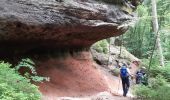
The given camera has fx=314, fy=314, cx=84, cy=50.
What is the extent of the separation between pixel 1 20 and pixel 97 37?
8.36 meters

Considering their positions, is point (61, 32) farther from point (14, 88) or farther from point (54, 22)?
point (14, 88)

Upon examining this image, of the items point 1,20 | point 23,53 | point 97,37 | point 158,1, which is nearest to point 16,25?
point 1,20

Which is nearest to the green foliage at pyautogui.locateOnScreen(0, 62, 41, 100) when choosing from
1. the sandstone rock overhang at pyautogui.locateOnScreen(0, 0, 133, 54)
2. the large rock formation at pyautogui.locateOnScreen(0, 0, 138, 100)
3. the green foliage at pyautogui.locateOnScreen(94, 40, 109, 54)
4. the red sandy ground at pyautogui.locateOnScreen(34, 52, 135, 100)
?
the sandstone rock overhang at pyautogui.locateOnScreen(0, 0, 133, 54)

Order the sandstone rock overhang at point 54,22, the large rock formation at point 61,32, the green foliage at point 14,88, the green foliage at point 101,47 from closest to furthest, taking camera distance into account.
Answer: the green foliage at point 14,88 < the sandstone rock overhang at point 54,22 < the large rock formation at point 61,32 < the green foliage at point 101,47

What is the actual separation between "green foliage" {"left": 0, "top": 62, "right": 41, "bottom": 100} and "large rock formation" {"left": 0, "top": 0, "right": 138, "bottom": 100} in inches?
134

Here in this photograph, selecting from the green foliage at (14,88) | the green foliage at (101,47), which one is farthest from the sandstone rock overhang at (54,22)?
the green foliage at (101,47)

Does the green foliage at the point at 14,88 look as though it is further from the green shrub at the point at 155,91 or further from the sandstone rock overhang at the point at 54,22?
the green shrub at the point at 155,91

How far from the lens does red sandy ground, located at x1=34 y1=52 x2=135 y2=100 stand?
59.0 feet

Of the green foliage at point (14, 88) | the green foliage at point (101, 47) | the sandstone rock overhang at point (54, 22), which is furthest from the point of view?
the green foliage at point (101, 47)

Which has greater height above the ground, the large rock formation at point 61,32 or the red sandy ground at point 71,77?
the large rock formation at point 61,32

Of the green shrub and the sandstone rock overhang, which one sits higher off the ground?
the sandstone rock overhang

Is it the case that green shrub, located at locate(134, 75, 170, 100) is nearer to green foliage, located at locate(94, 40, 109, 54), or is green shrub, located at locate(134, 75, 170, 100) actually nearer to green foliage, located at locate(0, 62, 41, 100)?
green foliage, located at locate(0, 62, 41, 100)

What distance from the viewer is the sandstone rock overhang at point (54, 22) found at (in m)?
14.4

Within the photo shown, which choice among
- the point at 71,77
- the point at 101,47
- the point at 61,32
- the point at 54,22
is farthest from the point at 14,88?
the point at 101,47
